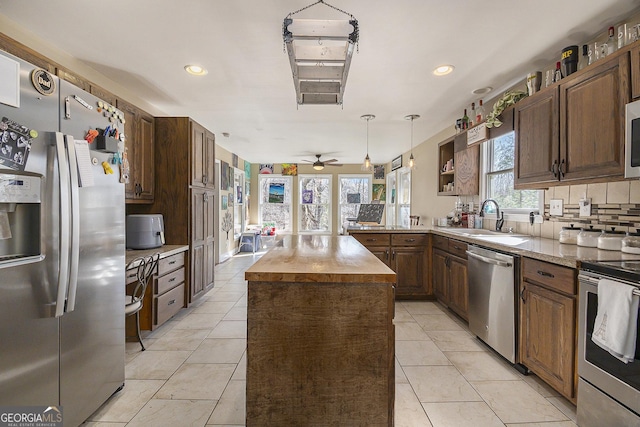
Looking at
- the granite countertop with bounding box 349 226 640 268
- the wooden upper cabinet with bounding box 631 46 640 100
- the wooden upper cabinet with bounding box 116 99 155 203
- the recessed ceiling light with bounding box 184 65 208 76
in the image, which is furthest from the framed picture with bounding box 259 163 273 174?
the wooden upper cabinet with bounding box 631 46 640 100

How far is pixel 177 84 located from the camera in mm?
3041

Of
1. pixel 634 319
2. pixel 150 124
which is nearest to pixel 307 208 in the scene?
pixel 150 124

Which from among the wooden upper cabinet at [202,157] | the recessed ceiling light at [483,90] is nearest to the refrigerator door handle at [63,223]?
the wooden upper cabinet at [202,157]

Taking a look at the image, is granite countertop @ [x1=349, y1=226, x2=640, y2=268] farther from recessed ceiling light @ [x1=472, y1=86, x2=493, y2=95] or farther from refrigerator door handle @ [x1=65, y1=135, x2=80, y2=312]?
refrigerator door handle @ [x1=65, y1=135, x2=80, y2=312]

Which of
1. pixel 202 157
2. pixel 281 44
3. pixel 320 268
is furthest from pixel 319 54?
pixel 202 157

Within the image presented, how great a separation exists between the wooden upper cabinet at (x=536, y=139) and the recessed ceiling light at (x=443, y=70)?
693 millimetres

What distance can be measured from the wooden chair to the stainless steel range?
301 centimetres

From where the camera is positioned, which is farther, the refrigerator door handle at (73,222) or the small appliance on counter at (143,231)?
the small appliance on counter at (143,231)

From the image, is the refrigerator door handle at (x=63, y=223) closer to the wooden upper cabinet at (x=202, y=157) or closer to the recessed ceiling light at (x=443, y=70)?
the wooden upper cabinet at (x=202, y=157)

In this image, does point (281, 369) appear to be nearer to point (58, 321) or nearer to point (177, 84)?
point (58, 321)

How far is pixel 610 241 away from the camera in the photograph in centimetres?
195

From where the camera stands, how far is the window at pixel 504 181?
3.01m

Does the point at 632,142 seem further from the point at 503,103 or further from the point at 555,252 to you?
the point at 503,103

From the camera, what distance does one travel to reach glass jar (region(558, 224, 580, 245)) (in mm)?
2269
